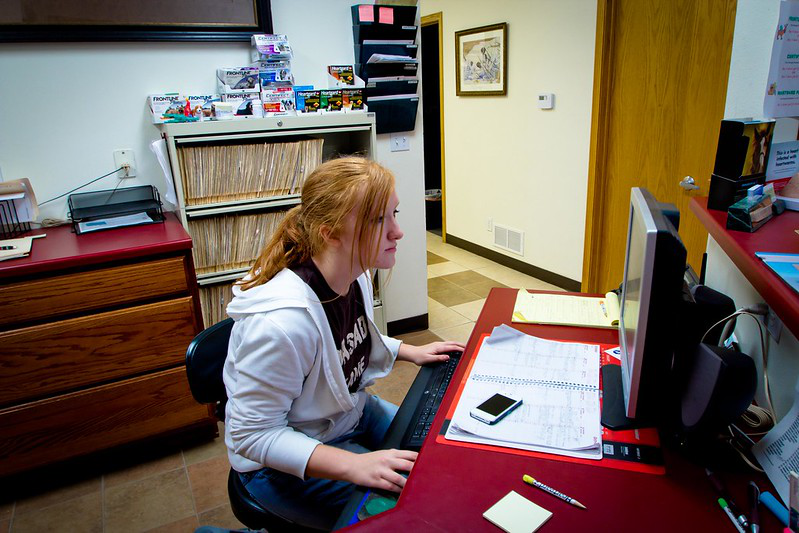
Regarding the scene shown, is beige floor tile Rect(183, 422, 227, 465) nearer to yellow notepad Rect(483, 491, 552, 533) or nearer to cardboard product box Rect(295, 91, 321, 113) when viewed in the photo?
cardboard product box Rect(295, 91, 321, 113)

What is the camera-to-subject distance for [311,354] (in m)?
1.14

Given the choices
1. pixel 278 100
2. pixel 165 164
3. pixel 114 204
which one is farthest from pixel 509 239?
pixel 114 204

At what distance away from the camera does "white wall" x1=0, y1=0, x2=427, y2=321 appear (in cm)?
227

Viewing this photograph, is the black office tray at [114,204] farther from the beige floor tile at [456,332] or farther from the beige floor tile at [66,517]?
the beige floor tile at [456,332]

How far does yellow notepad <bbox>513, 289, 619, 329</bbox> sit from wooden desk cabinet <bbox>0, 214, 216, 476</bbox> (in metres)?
1.32

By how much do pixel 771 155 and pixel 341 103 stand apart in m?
1.84

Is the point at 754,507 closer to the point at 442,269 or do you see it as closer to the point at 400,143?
the point at 400,143

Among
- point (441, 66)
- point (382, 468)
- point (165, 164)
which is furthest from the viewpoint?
point (441, 66)

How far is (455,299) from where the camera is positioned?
12.9 feet

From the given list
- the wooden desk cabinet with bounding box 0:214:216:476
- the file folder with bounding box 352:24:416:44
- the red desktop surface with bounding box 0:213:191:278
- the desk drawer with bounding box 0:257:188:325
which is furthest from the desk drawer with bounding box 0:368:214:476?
the file folder with bounding box 352:24:416:44

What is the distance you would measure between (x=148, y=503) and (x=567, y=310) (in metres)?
1.73

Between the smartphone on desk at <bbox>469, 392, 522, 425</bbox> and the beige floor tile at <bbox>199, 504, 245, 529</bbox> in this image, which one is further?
the beige floor tile at <bbox>199, 504, 245, 529</bbox>

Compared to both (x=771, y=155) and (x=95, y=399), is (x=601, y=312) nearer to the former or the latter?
(x=771, y=155)

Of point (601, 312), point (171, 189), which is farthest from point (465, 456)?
point (171, 189)
